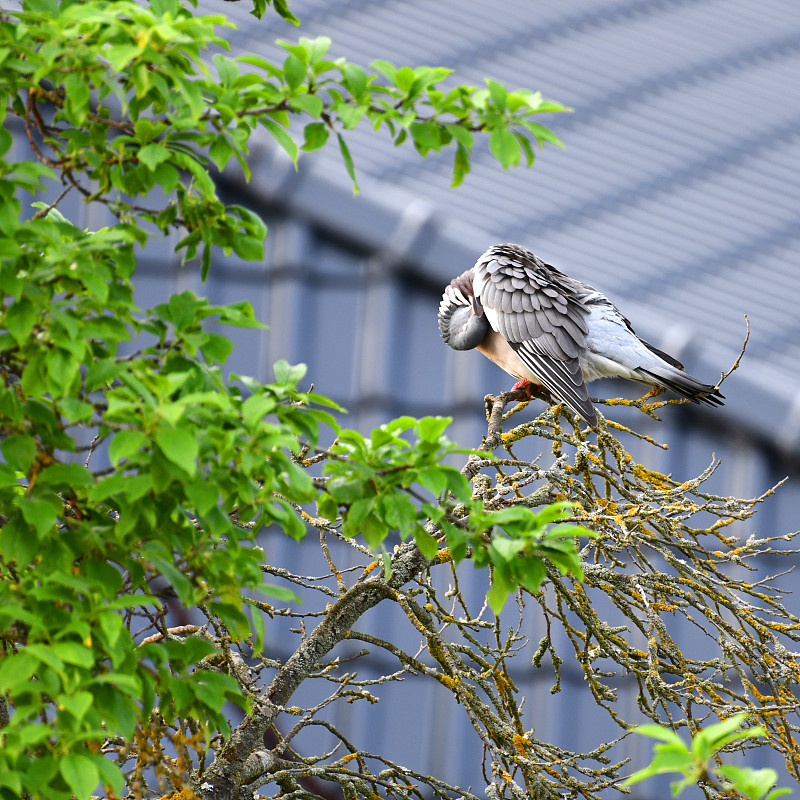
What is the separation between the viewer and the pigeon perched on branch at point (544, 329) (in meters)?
3.54

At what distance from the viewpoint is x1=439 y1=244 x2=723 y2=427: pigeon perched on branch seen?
3.54 metres

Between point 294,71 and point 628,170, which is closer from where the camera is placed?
point 294,71

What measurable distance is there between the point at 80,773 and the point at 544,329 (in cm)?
249

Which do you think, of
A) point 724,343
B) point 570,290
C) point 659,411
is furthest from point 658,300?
point 570,290

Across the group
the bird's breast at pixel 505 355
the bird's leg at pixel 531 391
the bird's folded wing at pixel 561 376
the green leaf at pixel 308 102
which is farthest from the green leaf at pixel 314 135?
the bird's breast at pixel 505 355

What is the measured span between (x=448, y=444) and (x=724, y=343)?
5122mm

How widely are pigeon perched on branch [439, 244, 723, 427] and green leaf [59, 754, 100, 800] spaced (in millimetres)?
2076

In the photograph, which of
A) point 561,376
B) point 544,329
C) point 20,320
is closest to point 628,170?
point 544,329

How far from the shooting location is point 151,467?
1.63m

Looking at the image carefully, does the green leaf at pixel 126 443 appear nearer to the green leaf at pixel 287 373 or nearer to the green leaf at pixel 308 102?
the green leaf at pixel 287 373

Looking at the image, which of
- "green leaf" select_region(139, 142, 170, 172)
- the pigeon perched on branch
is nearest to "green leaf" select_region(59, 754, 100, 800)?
"green leaf" select_region(139, 142, 170, 172)

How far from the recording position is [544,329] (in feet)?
12.1

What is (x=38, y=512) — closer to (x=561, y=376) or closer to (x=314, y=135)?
(x=314, y=135)

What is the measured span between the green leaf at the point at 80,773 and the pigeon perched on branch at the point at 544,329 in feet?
6.81
